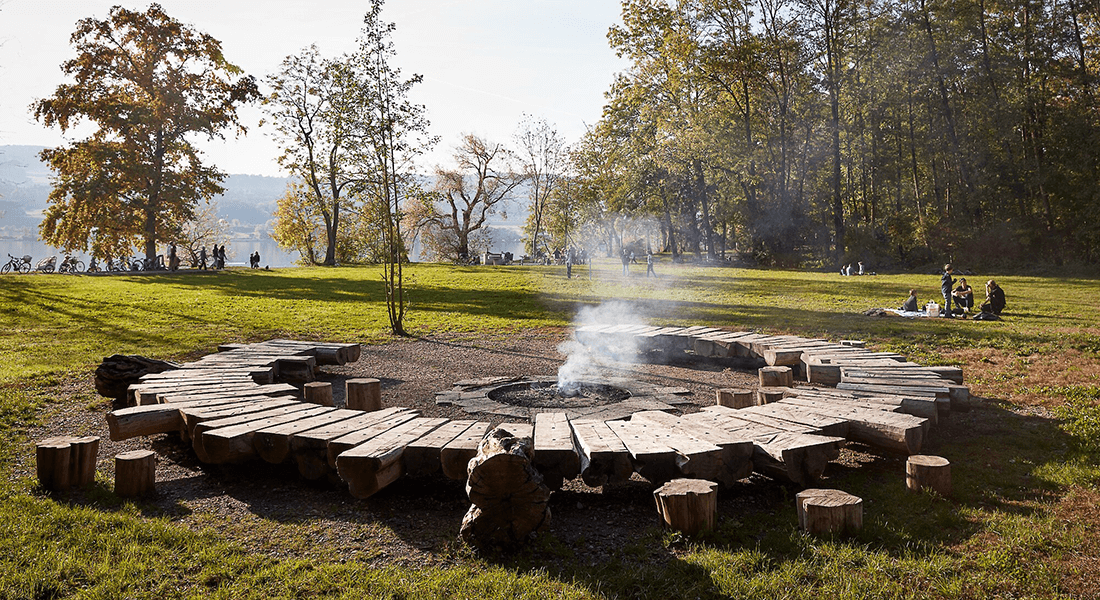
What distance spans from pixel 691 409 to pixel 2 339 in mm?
12969

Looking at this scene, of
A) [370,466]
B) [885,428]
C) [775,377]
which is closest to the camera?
[370,466]

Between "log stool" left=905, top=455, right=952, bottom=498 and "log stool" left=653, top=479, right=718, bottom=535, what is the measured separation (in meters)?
1.66

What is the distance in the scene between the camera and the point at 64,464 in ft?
15.2

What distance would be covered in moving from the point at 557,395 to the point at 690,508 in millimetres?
3722

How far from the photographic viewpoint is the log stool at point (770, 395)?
6.56 metres

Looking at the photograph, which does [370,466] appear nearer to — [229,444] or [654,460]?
[229,444]

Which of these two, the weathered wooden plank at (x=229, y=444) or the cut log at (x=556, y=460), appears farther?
the weathered wooden plank at (x=229, y=444)

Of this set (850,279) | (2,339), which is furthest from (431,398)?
(850,279)

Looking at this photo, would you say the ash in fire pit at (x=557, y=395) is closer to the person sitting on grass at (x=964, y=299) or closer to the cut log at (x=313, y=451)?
the cut log at (x=313, y=451)

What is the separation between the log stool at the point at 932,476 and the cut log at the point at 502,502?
2.71m

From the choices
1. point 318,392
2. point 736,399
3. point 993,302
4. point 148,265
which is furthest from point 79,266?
point 993,302

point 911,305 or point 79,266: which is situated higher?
point 79,266

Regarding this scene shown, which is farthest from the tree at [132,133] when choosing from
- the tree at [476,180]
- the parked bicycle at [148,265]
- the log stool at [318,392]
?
the log stool at [318,392]

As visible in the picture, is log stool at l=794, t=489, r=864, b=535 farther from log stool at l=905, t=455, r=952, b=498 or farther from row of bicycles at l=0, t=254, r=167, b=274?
row of bicycles at l=0, t=254, r=167, b=274
